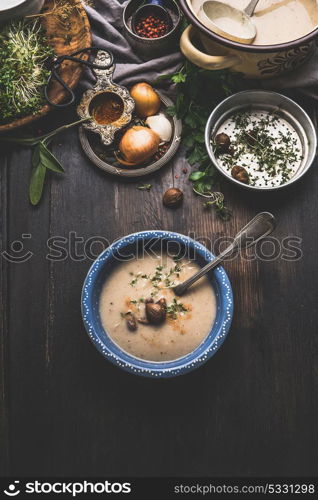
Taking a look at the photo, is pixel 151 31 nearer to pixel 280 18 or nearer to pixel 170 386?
pixel 280 18

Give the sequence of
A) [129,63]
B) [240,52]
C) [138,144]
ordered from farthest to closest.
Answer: [129,63], [138,144], [240,52]

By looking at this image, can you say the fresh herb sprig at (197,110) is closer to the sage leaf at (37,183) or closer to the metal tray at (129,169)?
the metal tray at (129,169)

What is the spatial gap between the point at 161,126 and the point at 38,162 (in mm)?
390

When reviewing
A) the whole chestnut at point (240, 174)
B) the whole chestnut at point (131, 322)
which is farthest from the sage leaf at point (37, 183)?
the whole chestnut at point (240, 174)

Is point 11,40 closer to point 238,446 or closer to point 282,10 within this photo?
point 282,10

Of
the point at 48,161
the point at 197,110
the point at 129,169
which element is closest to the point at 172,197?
the point at 129,169

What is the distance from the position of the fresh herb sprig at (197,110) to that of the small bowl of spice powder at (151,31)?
8 centimetres

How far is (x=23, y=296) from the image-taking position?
1.48 metres

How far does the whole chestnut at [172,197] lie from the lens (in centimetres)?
148

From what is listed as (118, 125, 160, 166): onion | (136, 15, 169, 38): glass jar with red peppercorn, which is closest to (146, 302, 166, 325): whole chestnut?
(118, 125, 160, 166): onion

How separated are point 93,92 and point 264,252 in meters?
0.71

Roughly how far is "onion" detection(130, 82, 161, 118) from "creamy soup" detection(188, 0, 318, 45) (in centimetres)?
25

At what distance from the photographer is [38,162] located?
4.91 feet

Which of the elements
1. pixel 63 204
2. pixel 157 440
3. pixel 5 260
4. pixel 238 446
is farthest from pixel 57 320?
pixel 238 446
